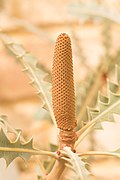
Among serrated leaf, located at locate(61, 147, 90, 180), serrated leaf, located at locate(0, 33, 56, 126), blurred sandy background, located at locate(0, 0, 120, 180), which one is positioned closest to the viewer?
serrated leaf, located at locate(61, 147, 90, 180)

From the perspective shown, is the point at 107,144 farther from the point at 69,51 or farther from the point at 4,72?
the point at 69,51

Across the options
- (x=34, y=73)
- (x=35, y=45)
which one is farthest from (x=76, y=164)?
(x=35, y=45)

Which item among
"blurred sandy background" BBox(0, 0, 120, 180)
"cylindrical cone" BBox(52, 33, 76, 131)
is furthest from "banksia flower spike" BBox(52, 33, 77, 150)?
"blurred sandy background" BBox(0, 0, 120, 180)

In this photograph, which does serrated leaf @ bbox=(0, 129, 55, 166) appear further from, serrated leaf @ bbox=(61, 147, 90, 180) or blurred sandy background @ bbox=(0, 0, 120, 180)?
blurred sandy background @ bbox=(0, 0, 120, 180)

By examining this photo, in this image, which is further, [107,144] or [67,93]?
[107,144]

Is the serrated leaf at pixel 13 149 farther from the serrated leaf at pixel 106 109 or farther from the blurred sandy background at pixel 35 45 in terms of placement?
the blurred sandy background at pixel 35 45

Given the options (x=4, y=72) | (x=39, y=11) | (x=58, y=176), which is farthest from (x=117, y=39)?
(x=58, y=176)

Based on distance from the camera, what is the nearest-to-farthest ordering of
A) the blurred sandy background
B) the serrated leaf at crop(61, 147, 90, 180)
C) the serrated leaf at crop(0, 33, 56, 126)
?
the serrated leaf at crop(61, 147, 90, 180) → the serrated leaf at crop(0, 33, 56, 126) → the blurred sandy background
